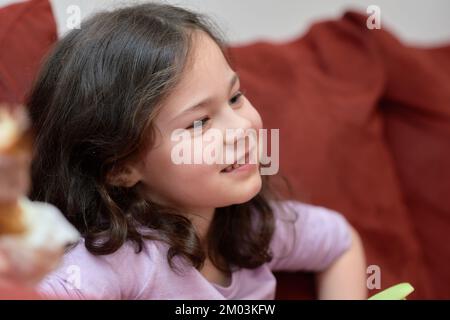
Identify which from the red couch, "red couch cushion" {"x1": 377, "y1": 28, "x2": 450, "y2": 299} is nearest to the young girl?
the red couch

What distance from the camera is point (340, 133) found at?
103 centimetres

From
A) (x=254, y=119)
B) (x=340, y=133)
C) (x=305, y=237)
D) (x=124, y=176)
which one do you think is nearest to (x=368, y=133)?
(x=340, y=133)

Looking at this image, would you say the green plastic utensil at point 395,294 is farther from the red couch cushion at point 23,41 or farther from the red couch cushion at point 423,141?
the red couch cushion at point 23,41

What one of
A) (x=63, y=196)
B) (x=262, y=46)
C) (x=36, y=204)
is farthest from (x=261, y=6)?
(x=36, y=204)

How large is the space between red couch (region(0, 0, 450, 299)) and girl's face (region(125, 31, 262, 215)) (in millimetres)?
244

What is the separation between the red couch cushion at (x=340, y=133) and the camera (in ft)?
3.27

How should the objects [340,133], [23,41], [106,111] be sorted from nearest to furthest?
[106,111] → [23,41] → [340,133]

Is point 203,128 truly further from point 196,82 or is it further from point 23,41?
point 23,41

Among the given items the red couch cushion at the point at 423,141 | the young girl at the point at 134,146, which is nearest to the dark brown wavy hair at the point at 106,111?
the young girl at the point at 134,146

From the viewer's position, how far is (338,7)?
54.0 inches

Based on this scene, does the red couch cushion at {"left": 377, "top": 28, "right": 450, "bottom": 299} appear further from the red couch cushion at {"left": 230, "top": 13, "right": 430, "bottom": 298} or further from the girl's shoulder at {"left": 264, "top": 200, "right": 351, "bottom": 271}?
the girl's shoulder at {"left": 264, "top": 200, "right": 351, "bottom": 271}

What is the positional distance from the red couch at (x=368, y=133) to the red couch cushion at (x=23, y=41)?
0.28 metres

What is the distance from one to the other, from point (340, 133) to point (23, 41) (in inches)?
19.0

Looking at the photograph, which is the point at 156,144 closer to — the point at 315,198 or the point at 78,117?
the point at 78,117
